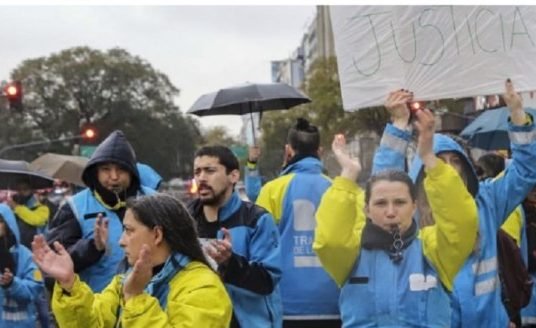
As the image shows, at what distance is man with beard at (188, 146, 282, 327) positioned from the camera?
4473 mm

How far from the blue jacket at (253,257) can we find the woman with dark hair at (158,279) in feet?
3.23

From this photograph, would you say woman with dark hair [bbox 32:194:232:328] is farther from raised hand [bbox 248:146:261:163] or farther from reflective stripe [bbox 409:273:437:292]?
raised hand [bbox 248:146:261:163]

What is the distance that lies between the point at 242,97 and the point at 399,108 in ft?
12.5

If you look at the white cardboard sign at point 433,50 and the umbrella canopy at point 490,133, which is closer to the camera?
the white cardboard sign at point 433,50

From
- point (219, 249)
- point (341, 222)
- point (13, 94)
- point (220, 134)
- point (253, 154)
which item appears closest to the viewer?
point (341, 222)

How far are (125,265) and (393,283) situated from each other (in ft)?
4.16

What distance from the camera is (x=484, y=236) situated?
4176 millimetres

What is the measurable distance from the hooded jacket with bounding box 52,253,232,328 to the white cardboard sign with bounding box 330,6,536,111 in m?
1.90

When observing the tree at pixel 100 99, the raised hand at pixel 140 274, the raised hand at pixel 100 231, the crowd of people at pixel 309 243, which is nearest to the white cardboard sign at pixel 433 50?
the crowd of people at pixel 309 243

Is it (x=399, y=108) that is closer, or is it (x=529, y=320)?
(x=399, y=108)

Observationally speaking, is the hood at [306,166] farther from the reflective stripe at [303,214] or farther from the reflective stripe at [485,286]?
the reflective stripe at [485,286]

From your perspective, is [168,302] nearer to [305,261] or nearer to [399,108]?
[399,108]

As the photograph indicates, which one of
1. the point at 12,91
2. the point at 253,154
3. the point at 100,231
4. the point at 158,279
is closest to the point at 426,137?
the point at 158,279

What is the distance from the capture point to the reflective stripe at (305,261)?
574cm
